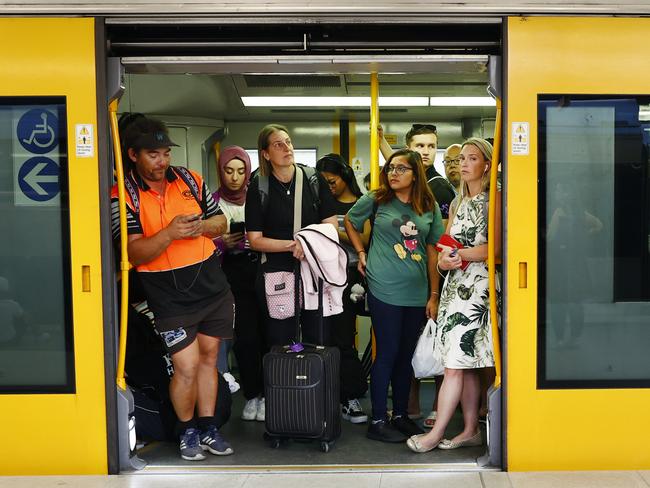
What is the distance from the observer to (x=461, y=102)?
6.02 metres

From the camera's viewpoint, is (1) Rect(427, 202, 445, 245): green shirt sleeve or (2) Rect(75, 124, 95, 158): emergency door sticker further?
(1) Rect(427, 202, 445, 245): green shirt sleeve

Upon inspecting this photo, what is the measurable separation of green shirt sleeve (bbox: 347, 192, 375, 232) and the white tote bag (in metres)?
0.71

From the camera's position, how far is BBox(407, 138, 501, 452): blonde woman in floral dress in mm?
3928

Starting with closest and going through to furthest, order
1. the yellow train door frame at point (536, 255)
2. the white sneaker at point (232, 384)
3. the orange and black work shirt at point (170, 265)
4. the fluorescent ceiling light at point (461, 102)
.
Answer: the yellow train door frame at point (536, 255) → the orange and black work shirt at point (170, 265) → the white sneaker at point (232, 384) → the fluorescent ceiling light at point (461, 102)

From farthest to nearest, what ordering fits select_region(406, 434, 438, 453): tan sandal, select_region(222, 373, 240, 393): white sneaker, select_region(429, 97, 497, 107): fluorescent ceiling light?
select_region(429, 97, 497, 107): fluorescent ceiling light → select_region(222, 373, 240, 393): white sneaker → select_region(406, 434, 438, 453): tan sandal

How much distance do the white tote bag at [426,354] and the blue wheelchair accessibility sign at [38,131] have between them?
227 centimetres

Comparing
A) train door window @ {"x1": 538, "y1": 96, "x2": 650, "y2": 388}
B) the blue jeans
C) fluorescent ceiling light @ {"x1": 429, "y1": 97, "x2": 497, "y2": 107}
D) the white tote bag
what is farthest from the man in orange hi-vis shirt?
fluorescent ceiling light @ {"x1": 429, "y1": 97, "x2": 497, "y2": 107}

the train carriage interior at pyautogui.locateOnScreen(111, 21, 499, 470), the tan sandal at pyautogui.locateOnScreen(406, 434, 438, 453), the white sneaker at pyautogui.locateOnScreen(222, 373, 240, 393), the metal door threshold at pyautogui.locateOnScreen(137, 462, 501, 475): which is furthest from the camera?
the train carriage interior at pyautogui.locateOnScreen(111, 21, 499, 470)

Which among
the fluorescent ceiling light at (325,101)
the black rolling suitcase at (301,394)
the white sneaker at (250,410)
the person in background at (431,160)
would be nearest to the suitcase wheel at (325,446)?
the black rolling suitcase at (301,394)

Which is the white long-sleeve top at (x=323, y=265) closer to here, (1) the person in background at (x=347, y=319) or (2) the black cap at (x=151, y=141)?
(1) the person in background at (x=347, y=319)

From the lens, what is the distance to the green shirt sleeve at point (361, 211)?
439 centimetres

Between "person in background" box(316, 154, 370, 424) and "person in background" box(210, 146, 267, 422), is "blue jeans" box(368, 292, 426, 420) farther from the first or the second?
"person in background" box(210, 146, 267, 422)

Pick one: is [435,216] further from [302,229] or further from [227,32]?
[227,32]

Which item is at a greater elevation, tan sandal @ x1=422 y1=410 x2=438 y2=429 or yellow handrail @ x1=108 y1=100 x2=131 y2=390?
yellow handrail @ x1=108 y1=100 x2=131 y2=390
